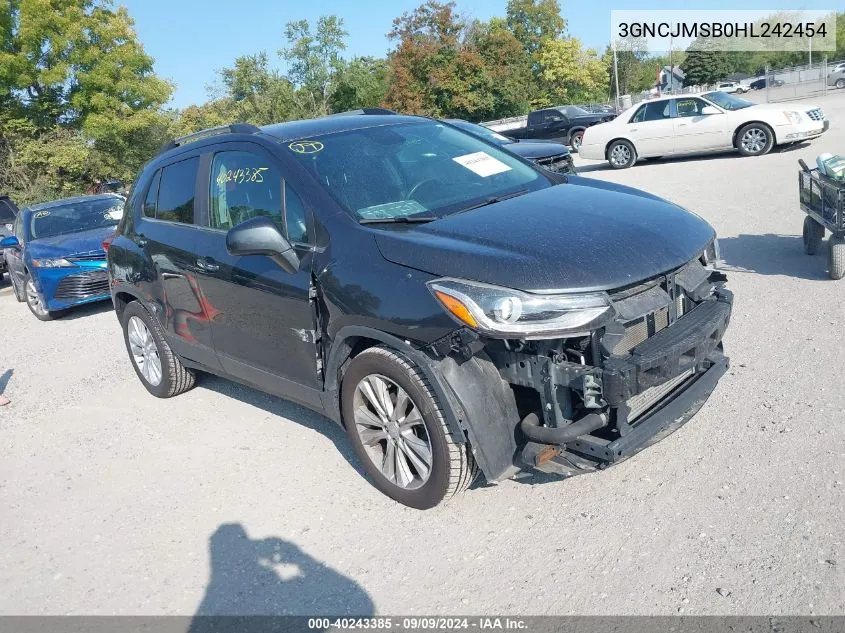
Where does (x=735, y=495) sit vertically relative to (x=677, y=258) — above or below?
below

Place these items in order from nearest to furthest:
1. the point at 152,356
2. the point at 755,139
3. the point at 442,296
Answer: the point at 442,296
the point at 152,356
the point at 755,139

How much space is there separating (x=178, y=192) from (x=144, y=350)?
1538mm

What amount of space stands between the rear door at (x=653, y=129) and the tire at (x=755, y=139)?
60.2 inches

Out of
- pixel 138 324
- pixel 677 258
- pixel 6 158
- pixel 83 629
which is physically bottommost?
pixel 83 629

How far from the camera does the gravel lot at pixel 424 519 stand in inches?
118

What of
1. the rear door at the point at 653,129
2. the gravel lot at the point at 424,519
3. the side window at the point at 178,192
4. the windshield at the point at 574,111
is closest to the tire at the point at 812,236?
the gravel lot at the point at 424,519

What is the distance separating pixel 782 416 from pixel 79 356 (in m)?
6.72

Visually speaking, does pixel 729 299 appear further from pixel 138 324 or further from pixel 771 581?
pixel 138 324

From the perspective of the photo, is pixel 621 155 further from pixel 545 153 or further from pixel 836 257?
pixel 836 257

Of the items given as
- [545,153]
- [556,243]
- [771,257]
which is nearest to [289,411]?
[556,243]

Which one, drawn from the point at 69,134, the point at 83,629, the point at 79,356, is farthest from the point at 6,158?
the point at 83,629

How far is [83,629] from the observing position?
3.20 metres

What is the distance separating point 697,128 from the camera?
16.0 m

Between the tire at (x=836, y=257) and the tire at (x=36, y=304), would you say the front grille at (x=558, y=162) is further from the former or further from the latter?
the tire at (x=36, y=304)
